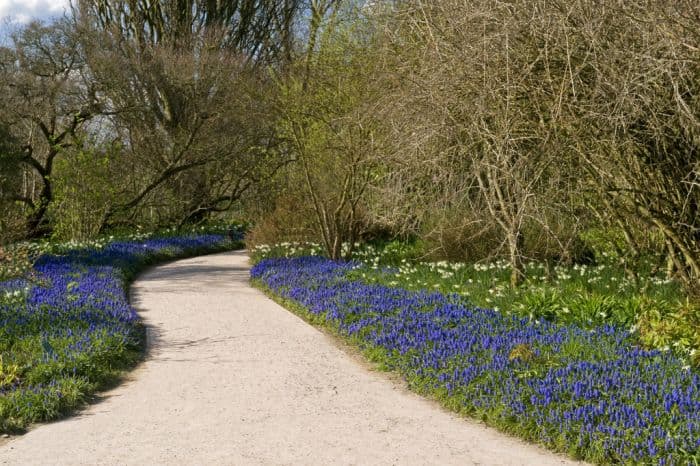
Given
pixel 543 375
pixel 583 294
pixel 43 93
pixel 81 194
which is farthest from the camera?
pixel 81 194

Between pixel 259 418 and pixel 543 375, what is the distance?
2.22 m

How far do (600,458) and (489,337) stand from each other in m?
2.42

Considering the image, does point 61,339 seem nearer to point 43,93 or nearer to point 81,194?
point 81,194

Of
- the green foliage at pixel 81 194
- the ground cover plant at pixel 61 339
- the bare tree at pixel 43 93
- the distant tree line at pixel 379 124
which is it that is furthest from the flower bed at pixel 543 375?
the bare tree at pixel 43 93

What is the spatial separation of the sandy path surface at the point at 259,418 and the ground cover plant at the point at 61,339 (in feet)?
0.76

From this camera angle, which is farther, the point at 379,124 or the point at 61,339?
the point at 379,124

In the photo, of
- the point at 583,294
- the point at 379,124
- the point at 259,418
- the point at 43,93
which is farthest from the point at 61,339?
the point at 43,93

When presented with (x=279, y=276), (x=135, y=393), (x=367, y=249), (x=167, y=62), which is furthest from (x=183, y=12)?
(x=135, y=393)

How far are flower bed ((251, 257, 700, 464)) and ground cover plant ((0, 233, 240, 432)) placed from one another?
2.49 metres

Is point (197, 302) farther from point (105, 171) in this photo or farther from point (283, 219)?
point (105, 171)

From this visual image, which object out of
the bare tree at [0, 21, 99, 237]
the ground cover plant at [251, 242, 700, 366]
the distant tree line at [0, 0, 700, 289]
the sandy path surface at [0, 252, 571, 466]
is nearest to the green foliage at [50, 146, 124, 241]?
the distant tree line at [0, 0, 700, 289]

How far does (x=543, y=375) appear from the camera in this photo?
5.77m

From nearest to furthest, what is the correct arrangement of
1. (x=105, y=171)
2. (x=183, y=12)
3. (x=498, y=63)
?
(x=498, y=63) → (x=105, y=171) → (x=183, y=12)

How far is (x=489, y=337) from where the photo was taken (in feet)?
22.9
